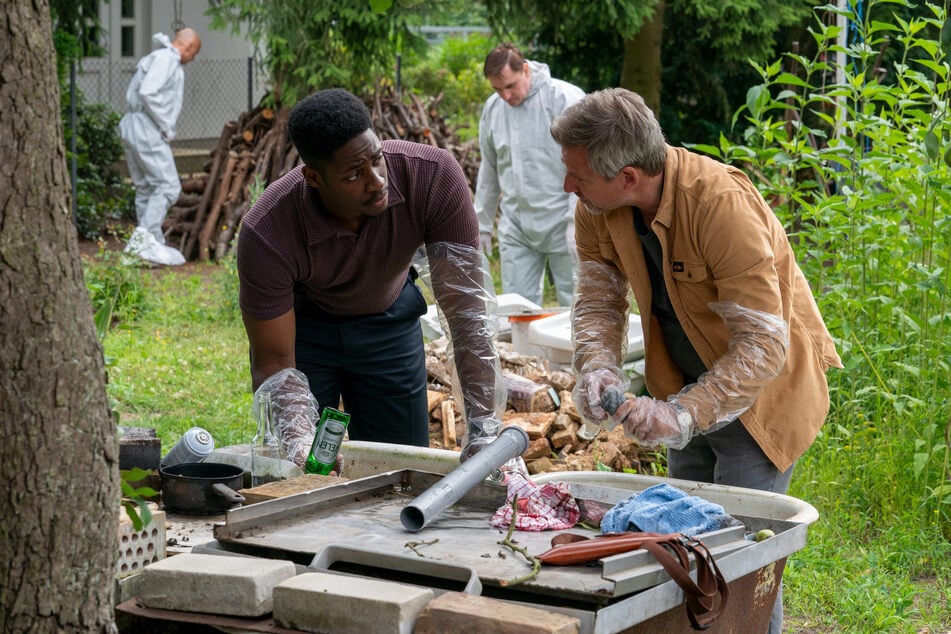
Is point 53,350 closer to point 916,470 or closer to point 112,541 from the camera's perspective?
point 112,541

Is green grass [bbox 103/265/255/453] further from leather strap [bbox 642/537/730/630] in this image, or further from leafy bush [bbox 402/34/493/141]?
leafy bush [bbox 402/34/493/141]

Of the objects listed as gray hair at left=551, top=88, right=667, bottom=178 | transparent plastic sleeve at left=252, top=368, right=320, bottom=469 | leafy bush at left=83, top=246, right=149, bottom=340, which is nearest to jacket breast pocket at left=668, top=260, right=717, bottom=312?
gray hair at left=551, top=88, right=667, bottom=178

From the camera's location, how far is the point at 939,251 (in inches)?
175

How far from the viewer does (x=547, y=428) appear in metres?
5.56

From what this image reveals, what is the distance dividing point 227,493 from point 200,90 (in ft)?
41.9

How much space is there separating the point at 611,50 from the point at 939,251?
9.90m

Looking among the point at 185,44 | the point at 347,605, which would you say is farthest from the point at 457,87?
the point at 347,605

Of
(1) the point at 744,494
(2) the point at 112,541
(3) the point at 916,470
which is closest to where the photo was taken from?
(2) the point at 112,541

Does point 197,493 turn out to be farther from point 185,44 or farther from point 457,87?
point 457,87

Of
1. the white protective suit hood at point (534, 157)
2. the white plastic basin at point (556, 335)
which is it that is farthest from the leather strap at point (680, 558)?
the white protective suit hood at point (534, 157)

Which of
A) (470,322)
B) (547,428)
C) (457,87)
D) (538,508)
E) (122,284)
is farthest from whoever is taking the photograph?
(457,87)

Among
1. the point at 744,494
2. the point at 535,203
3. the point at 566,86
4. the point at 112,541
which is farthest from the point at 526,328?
the point at 112,541

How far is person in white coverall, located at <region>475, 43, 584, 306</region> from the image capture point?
24.2 ft

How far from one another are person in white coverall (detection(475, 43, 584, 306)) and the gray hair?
444cm
